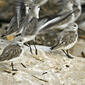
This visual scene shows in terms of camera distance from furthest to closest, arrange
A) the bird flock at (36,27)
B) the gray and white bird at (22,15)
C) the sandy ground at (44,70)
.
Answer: the gray and white bird at (22,15)
the bird flock at (36,27)
the sandy ground at (44,70)

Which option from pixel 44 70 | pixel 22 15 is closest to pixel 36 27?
pixel 22 15

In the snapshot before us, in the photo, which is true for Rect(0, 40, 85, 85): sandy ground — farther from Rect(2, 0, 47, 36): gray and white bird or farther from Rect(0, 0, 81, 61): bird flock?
Rect(2, 0, 47, 36): gray and white bird

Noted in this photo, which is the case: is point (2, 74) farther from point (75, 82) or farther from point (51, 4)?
point (51, 4)

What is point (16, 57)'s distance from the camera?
6668 millimetres

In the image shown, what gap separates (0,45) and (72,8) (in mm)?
2686

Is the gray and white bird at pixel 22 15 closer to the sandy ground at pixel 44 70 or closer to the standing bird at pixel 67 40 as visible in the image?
the sandy ground at pixel 44 70

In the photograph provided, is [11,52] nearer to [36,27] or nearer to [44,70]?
[44,70]

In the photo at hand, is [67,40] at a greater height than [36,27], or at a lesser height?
lesser

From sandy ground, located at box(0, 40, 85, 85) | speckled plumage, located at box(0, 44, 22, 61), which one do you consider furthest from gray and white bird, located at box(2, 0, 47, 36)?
speckled plumage, located at box(0, 44, 22, 61)

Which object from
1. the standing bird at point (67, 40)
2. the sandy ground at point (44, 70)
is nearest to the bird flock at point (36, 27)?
the standing bird at point (67, 40)

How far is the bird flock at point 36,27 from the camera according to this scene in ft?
23.2

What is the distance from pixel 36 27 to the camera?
774cm

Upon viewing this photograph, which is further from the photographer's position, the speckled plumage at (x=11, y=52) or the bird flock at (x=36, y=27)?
the bird flock at (x=36, y=27)

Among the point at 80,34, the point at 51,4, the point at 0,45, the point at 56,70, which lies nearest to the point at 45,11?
the point at 51,4
